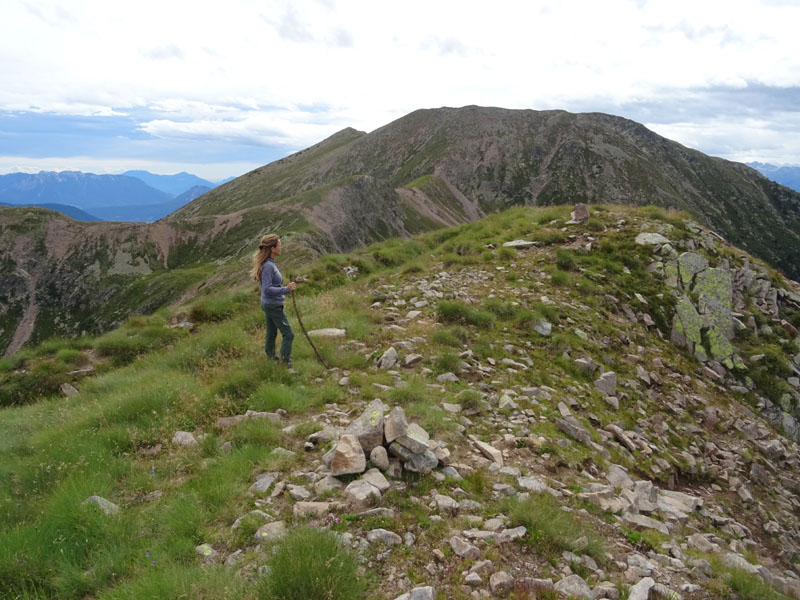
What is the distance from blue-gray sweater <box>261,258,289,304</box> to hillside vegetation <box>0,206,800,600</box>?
1.48 meters

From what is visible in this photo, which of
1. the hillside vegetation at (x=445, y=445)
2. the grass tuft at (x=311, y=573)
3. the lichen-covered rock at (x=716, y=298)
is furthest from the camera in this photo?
the lichen-covered rock at (x=716, y=298)

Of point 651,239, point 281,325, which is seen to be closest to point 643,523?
point 281,325

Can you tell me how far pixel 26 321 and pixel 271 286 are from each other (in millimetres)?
144736

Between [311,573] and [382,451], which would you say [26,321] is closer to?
[382,451]

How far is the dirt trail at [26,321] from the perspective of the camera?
10962 centimetres

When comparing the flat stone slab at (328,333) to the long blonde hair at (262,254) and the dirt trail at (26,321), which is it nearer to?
the long blonde hair at (262,254)

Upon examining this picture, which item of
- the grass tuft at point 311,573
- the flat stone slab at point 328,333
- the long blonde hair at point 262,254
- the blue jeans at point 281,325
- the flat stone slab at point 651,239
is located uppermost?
the flat stone slab at point 651,239

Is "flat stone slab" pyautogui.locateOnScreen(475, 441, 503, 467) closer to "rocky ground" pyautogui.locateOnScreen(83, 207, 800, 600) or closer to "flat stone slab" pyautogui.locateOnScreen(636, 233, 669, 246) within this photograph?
"rocky ground" pyautogui.locateOnScreen(83, 207, 800, 600)

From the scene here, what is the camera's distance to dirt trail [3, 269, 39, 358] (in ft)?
360

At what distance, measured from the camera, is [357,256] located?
21219mm

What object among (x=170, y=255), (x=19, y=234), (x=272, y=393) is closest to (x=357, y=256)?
(x=272, y=393)

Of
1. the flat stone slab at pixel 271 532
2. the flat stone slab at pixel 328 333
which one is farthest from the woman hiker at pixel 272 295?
the flat stone slab at pixel 271 532

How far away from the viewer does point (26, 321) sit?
11612cm

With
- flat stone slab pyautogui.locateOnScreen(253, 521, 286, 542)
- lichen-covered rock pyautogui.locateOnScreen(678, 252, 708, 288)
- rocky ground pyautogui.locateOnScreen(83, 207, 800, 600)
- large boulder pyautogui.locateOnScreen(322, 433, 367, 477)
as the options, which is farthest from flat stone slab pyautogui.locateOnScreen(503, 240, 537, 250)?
flat stone slab pyautogui.locateOnScreen(253, 521, 286, 542)
